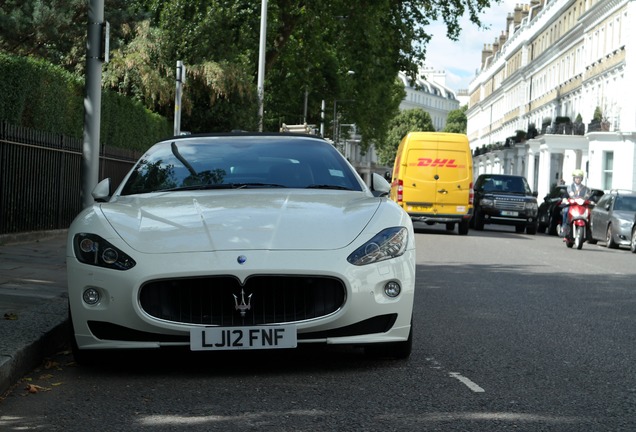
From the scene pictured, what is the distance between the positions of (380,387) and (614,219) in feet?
72.7

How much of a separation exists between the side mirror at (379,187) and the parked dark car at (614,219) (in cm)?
1904

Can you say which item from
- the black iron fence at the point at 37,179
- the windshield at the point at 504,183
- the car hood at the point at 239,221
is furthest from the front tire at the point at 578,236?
the car hood at the point at 239,221

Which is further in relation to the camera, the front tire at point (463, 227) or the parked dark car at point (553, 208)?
the parked dark car at point (553, 208)

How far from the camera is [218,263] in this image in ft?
21.4

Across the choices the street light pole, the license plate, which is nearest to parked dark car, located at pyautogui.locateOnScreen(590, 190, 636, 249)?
the street light pole

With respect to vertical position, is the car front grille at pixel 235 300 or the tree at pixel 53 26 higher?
the tree at pixel 53 26

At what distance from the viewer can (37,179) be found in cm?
1764

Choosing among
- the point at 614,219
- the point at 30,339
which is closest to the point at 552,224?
the point at 614,219

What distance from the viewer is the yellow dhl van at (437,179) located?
99.0ft

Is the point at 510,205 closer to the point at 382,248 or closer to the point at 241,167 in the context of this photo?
the point at 241,167

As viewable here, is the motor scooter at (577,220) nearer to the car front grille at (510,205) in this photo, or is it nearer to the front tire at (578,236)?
the front tire at (578,236)

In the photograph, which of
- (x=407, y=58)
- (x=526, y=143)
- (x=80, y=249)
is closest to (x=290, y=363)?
(x=80, y=249)

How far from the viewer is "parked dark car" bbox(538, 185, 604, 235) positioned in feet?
117

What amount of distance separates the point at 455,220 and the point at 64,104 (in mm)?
12913
